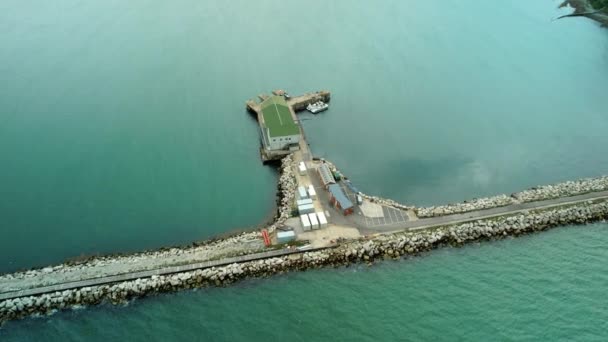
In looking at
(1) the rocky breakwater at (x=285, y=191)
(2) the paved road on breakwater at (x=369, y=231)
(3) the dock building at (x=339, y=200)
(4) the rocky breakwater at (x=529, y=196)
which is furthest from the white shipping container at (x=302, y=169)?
(4) the rocky breakwater at (x=529, y=196)

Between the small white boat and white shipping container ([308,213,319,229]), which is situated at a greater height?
the small white boat

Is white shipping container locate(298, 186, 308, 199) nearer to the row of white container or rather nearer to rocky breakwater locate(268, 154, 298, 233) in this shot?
rocky breakwater locate(268, 154, 298, 233)

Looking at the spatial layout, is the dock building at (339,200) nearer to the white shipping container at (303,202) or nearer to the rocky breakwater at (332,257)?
the white shipping container at (303,202)

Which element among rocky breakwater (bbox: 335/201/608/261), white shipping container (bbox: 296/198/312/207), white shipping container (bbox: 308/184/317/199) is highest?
white shipping container (bbox: 308/184/317/199)

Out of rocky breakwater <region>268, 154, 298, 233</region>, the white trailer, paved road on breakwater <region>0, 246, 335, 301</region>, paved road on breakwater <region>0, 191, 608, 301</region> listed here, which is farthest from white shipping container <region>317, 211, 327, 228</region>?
paved road on breakwater <region>0, 191, 608, 301</region>

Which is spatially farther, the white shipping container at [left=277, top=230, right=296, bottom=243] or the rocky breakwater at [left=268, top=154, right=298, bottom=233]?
the rocky breakwater at [left=268, top=154, right=298, bottom=233]
